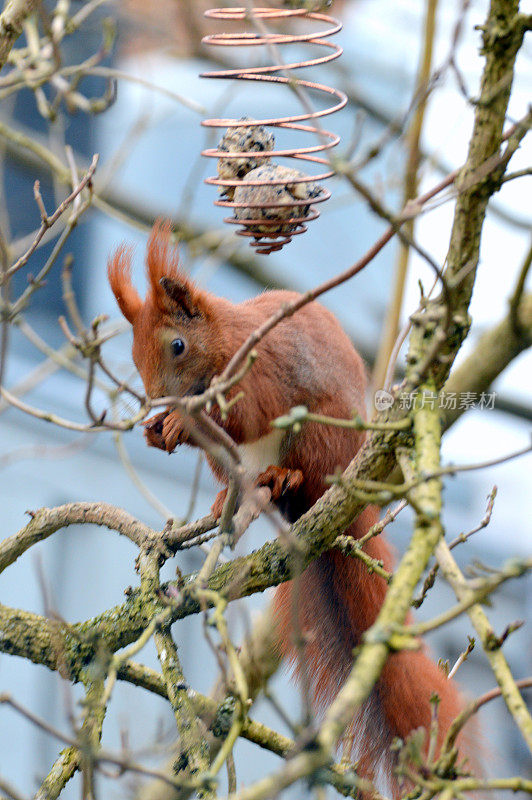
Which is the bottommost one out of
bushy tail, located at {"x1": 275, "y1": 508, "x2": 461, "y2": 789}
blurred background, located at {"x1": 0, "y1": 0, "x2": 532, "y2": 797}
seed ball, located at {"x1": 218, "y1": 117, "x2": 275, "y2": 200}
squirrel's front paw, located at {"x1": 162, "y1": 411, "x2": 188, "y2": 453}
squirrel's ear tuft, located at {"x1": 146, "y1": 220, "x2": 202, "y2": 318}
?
bushy tail, located at {"x1": 275, "y1": 508, "x2": 461, "y2": 789}

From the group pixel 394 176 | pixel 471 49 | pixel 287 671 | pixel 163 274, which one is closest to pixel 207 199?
pixel 471 49

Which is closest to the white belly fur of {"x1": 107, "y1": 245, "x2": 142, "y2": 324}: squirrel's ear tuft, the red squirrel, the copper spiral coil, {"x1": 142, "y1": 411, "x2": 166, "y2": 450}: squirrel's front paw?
the red squirrel

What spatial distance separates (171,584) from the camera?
1223mm

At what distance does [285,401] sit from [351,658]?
0.49 m

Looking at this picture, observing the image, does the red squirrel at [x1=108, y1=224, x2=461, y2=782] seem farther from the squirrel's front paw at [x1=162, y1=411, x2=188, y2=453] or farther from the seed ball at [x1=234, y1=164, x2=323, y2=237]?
the seed ball at [x1=234, y1=164, x2=323, y2=237]

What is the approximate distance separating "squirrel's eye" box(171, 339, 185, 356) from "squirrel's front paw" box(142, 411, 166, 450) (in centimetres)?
12

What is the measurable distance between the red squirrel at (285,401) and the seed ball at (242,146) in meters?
0.28

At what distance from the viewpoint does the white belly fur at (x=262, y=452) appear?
66.6 inches

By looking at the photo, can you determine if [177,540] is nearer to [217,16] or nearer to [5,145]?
[217,16]

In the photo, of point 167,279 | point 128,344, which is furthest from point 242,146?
point 128,344

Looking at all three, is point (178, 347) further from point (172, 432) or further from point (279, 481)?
point (279, 481)

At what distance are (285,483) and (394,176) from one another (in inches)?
37.1

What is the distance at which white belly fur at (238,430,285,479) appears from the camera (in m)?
1.69

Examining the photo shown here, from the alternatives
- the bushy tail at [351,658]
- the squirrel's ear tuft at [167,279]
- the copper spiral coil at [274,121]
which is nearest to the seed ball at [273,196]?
the copper spiral coil at [274,121]
